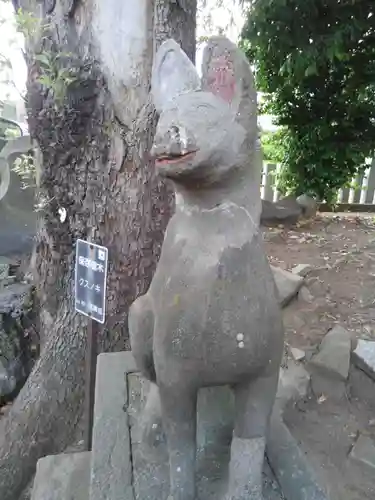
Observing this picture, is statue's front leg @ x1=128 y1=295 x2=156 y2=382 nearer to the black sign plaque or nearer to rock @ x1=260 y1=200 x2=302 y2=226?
the black sign plaque

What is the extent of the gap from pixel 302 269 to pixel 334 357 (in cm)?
81

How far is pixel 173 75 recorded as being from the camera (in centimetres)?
91

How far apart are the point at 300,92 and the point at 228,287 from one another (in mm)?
3306

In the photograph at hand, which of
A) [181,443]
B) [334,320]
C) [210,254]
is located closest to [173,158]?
[210,254]

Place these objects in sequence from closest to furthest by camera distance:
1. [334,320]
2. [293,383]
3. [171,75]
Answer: [171,75]
[293,383]
[334,320]

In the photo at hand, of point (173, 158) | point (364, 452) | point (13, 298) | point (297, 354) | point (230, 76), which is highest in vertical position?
point (230, 76)

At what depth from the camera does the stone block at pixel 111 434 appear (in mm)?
1064

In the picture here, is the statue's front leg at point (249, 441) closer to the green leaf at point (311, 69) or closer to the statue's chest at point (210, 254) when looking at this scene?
the statue's chest at point (210, 254)

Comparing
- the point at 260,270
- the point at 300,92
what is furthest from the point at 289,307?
the point at 300,92

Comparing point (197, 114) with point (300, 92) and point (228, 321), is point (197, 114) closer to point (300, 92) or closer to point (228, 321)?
point (228, 321)

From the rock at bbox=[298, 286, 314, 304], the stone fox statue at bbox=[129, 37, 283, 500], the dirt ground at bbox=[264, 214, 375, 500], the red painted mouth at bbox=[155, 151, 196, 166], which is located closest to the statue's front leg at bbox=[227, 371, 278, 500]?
the stone fox statue at bbox=[129, 37, 283, 500]

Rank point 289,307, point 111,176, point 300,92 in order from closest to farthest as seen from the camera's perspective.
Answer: point 111,176, point 289,307, point 300,92

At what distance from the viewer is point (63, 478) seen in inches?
54.6

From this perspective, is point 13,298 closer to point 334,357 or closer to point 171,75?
point 334,357
